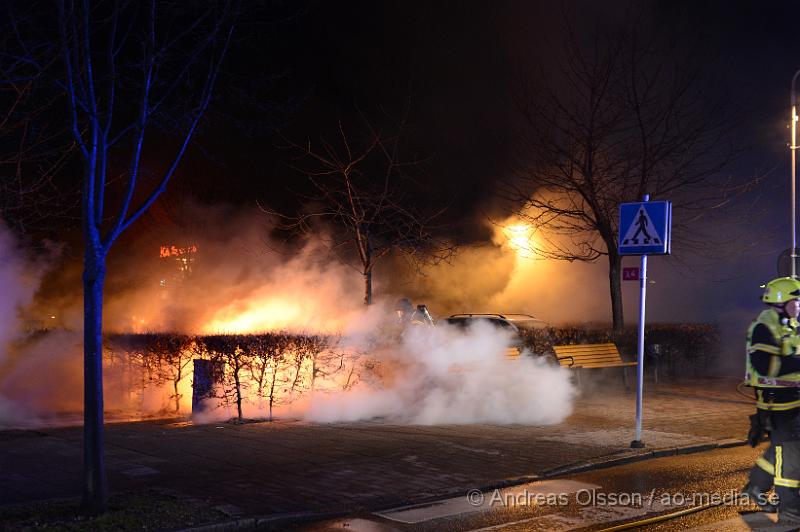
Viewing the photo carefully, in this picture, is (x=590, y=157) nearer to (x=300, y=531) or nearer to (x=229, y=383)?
(x=229, y=383)

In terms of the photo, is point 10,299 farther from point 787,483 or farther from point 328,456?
point 787,483

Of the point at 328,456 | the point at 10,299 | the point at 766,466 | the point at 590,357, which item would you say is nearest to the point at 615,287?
Result: the point at 590,357

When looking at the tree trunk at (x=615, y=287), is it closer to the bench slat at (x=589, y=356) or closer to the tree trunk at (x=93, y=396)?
the bench slat at (x=589, y=356)

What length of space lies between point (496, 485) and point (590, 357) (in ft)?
27.8

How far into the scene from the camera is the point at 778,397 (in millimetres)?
6324

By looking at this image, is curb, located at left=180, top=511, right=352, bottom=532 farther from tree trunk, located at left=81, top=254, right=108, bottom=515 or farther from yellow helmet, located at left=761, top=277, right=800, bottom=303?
yellow helmet, located at left=761, top=277, right=800, bottom=303

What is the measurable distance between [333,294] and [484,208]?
12961mm

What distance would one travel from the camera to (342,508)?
23.2 feet

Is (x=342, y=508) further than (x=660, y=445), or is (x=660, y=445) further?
(x=660, y=445)

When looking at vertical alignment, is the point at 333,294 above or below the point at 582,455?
above

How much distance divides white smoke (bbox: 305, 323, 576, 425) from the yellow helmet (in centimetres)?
578

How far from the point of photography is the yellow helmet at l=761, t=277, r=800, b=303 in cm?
646

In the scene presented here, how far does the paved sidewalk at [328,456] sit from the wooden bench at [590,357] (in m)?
2.47

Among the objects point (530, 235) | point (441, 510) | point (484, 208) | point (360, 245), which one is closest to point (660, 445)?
point (441, 510)
